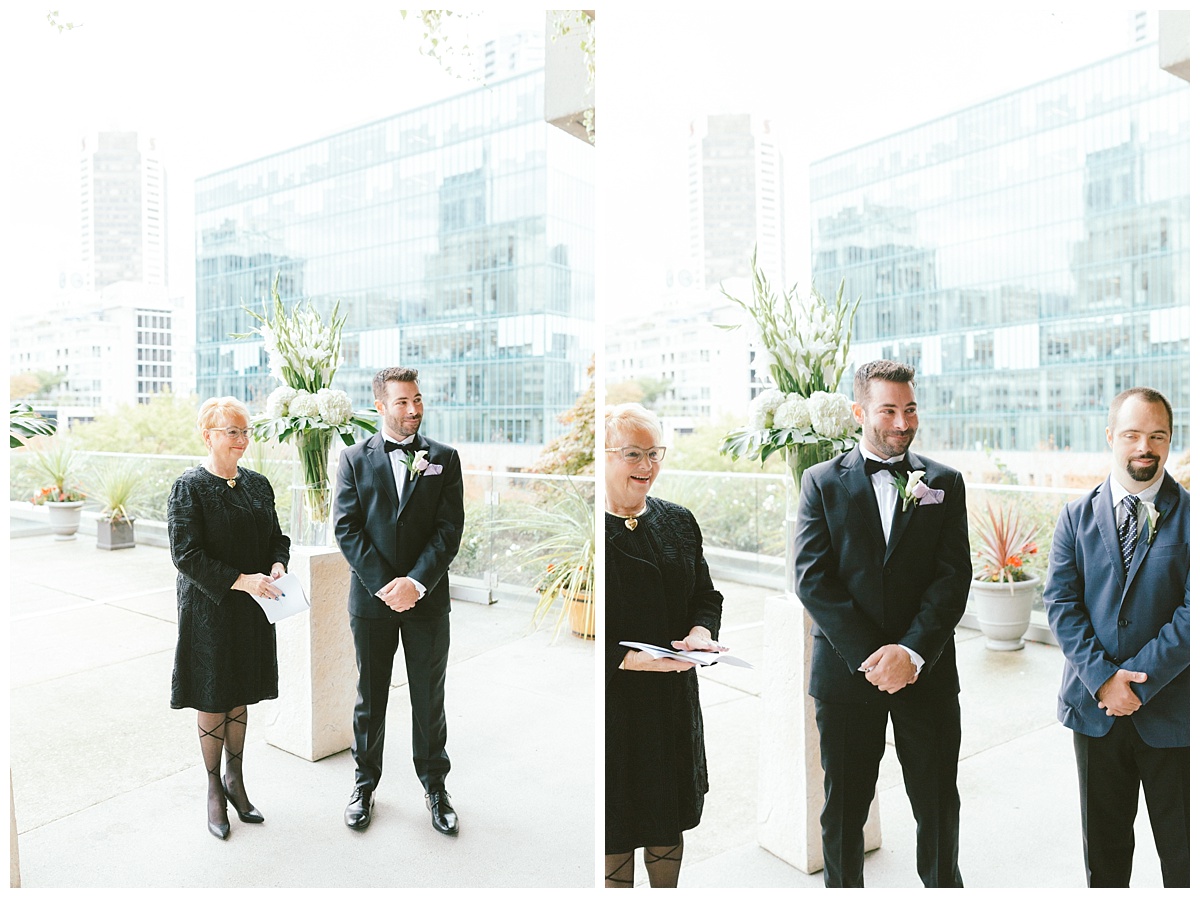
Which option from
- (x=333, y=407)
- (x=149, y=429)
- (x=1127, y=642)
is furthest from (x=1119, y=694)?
(x=149, y=429)

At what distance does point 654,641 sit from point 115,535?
1.48 metres

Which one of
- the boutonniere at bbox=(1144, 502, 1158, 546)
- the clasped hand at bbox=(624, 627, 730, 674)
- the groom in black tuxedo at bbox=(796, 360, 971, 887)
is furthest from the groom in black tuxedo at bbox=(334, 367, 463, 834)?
the boutonniere at bbox=(1144, 502, 1158, 546)

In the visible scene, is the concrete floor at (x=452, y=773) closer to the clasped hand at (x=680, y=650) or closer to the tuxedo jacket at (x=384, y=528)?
the clasped hand at (x=680, y=650)

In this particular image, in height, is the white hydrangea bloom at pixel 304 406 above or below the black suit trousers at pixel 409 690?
above

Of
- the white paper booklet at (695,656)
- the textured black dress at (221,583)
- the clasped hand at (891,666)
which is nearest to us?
the clasped hand at (891,666)

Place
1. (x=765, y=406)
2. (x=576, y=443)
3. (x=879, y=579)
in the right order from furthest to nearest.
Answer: (x=576, y=443)
(x=765, y=406)
(x=879, y=579)

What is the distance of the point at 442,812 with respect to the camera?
243cm

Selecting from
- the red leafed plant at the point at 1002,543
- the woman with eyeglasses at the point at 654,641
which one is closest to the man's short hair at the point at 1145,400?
the red leafed plant at the point at 1002,543

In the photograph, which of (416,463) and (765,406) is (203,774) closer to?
(416,463)

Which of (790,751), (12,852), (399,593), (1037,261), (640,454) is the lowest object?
(12,852)

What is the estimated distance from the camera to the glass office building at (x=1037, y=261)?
2264 mm

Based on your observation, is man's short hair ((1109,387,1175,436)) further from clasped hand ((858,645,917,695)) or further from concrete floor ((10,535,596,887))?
concrete floor ((10,535,596,887))

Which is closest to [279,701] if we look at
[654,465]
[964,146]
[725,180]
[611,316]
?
[654,465]

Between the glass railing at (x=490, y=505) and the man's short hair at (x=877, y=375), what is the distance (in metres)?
0.75
